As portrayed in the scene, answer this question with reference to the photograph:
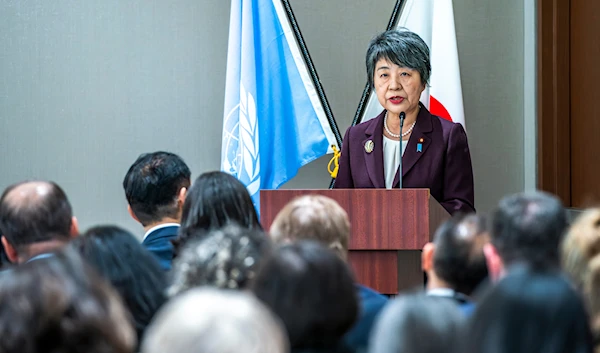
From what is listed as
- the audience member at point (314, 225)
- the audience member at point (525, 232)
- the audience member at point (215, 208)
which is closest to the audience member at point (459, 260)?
the audience member at point (525, 232)

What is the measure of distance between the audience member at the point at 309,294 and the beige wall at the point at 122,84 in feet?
12.7

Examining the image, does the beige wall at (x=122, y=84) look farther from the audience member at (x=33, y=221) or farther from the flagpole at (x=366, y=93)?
the audience member at (x=33, y=221)

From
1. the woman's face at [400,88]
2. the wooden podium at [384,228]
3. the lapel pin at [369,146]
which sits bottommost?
the wooden podium at [384,228]

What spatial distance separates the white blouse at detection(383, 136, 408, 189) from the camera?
4.43 metres

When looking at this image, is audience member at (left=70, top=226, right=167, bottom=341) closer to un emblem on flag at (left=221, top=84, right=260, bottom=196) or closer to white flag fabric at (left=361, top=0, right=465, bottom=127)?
un emblem on flag at (left=221, top=84, right=260, bottom=196)

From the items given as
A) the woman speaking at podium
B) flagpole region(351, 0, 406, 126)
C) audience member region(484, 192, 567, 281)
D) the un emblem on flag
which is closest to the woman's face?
the woman speaking at podium

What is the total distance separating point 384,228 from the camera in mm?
3318

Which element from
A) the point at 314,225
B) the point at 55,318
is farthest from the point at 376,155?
the point at 55,318

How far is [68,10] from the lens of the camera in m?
5.64

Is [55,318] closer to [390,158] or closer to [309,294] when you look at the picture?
[309,294]

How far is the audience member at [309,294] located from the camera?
1.68m

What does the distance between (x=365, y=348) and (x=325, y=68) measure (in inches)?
145

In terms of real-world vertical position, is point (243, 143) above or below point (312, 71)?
below

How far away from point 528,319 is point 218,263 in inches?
29.1
